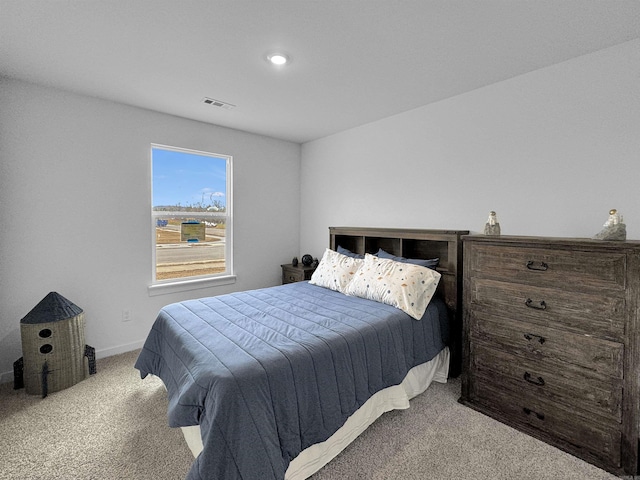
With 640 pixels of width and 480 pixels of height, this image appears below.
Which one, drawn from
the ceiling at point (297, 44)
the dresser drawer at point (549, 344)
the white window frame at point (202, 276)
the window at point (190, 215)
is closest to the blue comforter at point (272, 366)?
the dresser drawer at point (549, 344)

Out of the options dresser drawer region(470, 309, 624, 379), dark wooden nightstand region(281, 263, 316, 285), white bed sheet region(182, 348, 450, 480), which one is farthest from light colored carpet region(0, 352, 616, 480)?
dark wooden nightstand region(281, 263, 316, 285)

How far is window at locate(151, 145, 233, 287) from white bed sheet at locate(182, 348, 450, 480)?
2162 mm

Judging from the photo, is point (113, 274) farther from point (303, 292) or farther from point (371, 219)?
point (371, 219)

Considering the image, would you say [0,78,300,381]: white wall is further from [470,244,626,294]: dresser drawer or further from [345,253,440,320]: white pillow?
[470,244,626,294]: dresser drawer

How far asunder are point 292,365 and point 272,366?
0.11 metres

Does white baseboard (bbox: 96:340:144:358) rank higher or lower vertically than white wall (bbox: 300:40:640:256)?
lower

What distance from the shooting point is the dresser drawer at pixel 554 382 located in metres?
1.67

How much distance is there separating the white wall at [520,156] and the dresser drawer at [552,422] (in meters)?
1.20

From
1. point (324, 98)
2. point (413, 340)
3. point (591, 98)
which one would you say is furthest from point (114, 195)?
point (591, 98)

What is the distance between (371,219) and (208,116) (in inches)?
86.3

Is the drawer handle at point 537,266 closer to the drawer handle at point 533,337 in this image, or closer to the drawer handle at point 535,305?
the drawer handle at point 535,305

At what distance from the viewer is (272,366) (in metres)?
1.50

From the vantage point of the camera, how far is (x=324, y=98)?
2.86 m

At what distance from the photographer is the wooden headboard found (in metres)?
2.62
